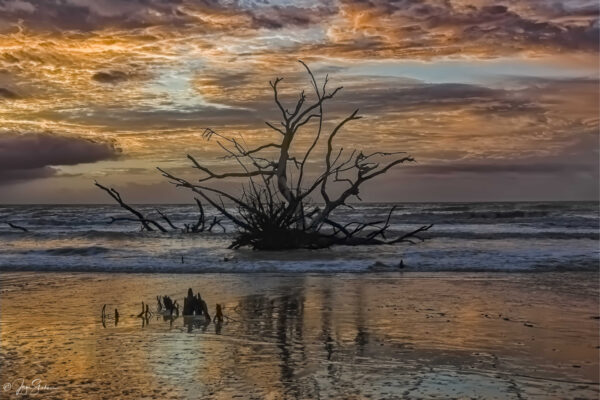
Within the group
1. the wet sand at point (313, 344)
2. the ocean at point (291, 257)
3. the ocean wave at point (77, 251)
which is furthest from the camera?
the ocean wave at point (77, 251)

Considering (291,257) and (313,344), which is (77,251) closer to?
(291,257)

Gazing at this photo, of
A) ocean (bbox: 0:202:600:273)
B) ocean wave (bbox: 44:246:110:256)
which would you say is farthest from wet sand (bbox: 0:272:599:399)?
ocean wave (bbox: 44:246:110:256)

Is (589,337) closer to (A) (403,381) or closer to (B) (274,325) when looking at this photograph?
(A) (403,381)

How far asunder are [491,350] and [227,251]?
40.9 ft

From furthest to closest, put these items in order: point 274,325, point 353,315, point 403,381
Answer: point 353,315 → point 274,325 → point 403,381

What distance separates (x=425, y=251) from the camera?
18.0 meters

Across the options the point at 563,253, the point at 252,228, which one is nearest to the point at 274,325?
the point at 252,228

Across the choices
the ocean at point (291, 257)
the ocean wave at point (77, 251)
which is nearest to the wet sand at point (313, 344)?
the ocean at point (291, 257)

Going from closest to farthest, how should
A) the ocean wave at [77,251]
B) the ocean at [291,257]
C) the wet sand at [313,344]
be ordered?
the wet sand at [313,344]
the ocean at [291,257]
the ocean wave at [77,251]

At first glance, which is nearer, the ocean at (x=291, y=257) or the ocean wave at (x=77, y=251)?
the ocean at (x=291, y=257)

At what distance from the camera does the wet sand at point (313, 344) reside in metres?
4.92

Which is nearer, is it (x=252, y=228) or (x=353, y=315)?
(x=353, y=315)

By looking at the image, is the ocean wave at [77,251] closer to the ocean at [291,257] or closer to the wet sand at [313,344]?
the ocean at [291,257]

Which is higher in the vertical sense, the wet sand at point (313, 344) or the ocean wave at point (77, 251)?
the wet sand at point (313, 344)
